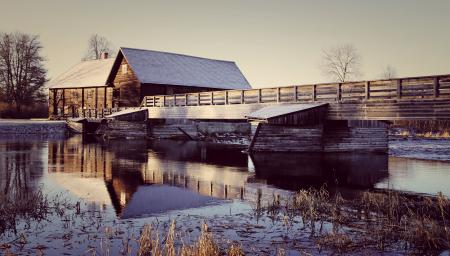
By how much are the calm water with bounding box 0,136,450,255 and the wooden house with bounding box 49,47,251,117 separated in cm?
2242

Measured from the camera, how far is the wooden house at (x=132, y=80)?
46.5 m

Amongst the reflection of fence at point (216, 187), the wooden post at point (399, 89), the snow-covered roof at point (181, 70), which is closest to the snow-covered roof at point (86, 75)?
the snow-covered roof at point (181, 70)

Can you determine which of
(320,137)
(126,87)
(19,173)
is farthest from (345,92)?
(126,87)

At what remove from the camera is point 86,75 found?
55.7 metres

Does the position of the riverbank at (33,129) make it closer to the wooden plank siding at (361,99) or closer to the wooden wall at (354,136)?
the wooden plank siding at (361,99)

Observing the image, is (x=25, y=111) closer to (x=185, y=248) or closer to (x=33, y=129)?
(x=33, y=129)

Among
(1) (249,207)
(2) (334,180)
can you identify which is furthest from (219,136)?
(1) (249,207)

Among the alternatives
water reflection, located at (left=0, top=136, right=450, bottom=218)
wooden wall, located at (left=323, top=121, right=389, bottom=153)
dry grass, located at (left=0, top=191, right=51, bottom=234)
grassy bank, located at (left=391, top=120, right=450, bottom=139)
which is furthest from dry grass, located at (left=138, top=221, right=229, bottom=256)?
grassy bank, located at (left=391, top=120, right=450, bottom=139)

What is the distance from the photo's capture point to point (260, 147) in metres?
26.5

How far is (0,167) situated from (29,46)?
54.2 meters

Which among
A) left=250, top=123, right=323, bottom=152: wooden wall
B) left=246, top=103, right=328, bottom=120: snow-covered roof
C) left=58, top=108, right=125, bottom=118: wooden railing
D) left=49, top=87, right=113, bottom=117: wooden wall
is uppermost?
left=49, top=87, right=113, bottom=117: wooden wall

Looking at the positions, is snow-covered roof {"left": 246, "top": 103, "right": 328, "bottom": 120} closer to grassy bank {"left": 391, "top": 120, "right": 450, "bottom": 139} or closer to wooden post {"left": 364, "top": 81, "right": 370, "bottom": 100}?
wooden post {"left": 364, "top": 81, "right": 370, "bottom": 100}

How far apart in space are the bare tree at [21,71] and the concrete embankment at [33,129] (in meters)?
18.9

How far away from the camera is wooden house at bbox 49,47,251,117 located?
46.5m
